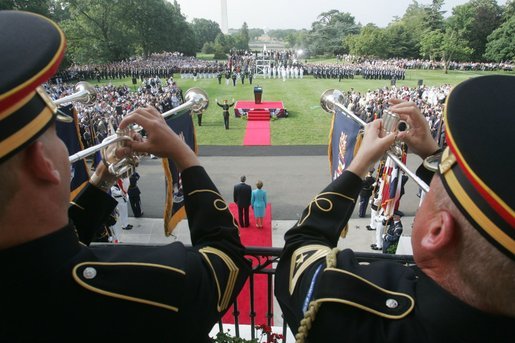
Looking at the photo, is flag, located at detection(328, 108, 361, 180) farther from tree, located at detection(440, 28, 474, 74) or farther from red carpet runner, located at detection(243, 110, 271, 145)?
tree, located at detection(440, 28, 474, 74)

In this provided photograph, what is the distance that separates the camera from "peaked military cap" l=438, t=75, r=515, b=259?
1.18 m

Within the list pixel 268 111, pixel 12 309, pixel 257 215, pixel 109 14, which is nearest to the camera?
pixel 12 309

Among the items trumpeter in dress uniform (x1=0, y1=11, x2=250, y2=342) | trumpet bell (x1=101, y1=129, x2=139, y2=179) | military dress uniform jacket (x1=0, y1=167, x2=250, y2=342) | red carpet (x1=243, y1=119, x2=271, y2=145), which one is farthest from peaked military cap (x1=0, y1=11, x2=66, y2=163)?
red carpet (x1=243, y1=119, x2=271, y2=145)

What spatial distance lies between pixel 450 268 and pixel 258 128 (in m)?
21.2

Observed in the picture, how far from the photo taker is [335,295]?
159 cm

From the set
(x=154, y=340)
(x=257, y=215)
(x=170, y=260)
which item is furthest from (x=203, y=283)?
(x=257, y=215)

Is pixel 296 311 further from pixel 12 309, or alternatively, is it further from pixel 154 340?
pixel 12 309

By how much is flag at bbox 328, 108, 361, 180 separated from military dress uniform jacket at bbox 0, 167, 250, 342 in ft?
8.84

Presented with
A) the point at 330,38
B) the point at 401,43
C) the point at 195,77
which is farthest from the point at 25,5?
the point at 330,38

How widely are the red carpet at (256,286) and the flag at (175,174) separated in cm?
247

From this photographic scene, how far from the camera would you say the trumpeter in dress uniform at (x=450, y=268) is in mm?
1220

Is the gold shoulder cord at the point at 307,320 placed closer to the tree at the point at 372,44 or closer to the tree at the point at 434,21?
the tree at the point at 372,44

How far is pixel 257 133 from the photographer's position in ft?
69.5

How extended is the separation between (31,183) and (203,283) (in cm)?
83
